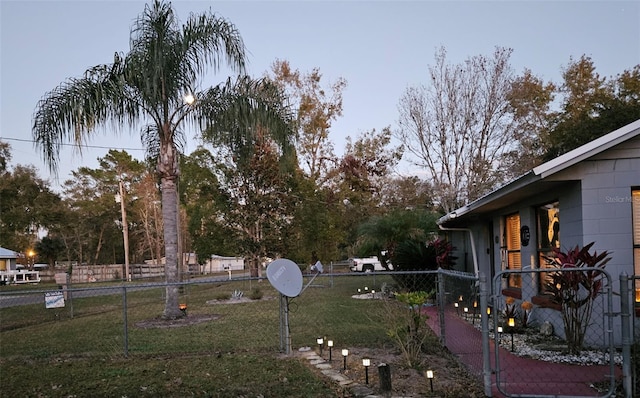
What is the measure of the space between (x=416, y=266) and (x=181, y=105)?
7732mm

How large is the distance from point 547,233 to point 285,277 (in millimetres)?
Answer: 4593

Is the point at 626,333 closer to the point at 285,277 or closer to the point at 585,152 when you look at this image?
the point at 585,152

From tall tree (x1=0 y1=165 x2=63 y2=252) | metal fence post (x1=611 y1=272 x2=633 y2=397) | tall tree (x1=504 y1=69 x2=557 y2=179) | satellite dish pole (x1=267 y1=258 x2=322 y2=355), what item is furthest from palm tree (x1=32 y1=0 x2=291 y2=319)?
tall tree (x1=0 y1=165 x2=63 y2=252)

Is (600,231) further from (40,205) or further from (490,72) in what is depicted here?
(40,205)

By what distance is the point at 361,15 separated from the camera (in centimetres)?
1366

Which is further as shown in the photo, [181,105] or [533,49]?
[533,49]

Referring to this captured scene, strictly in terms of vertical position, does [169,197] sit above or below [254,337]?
above

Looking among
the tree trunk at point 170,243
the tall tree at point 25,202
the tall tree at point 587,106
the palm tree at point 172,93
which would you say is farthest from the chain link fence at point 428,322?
the tall tree at point 25,202

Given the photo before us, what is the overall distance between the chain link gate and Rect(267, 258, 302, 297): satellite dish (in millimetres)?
2734

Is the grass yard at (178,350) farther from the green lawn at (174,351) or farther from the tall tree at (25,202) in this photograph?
the tall tree at (25,202)

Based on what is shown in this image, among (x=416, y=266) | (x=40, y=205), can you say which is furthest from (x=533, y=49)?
(x=40, y=205)

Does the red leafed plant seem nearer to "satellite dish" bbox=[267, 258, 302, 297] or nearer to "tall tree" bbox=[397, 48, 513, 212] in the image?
"satellite dish" bbox=[267, 258, 302, 297]

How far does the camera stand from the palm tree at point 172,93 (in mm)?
11359

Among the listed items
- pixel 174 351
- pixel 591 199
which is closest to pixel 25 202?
pixel 174 351
